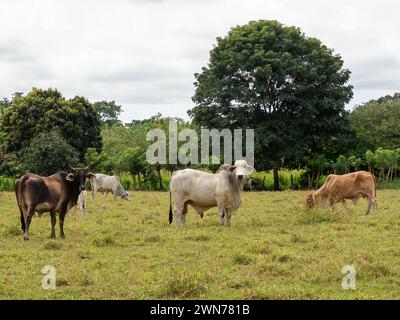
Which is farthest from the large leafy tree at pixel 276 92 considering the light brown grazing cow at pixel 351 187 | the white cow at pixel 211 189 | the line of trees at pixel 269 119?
the white cow at pixel 211 189

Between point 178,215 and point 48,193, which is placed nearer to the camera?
point 48,193

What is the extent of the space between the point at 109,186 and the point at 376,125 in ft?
79.4

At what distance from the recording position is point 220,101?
3991cm

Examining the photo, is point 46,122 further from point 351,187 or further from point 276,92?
point 351,187

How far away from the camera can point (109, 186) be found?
31.2 meters

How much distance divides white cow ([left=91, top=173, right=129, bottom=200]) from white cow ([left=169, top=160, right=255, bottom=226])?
1385 cm

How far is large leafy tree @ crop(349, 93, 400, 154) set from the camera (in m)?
44.4

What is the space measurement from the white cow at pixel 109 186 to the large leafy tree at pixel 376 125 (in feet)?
63.3

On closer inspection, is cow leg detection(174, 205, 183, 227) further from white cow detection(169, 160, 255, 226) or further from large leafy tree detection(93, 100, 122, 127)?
large leafy tree detection(93, 100, 122, 127)

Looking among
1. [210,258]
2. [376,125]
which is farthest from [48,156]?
[210,258]

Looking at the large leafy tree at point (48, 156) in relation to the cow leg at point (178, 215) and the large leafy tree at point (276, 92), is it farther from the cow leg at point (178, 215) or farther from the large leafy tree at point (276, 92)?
the cow leg at point (178, 215)
